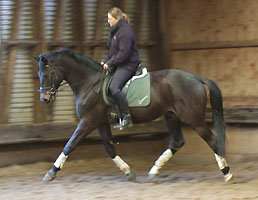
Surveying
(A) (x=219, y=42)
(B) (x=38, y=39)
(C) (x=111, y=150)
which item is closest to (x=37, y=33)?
(B) (x=38, y=39)

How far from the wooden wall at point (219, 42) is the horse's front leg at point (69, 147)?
263cm

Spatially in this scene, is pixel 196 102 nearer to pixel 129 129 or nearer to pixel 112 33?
pixel 112 33

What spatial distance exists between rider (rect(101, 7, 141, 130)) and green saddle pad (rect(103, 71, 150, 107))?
93 mm

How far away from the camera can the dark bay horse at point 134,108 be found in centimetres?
679

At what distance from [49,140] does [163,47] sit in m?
2.73

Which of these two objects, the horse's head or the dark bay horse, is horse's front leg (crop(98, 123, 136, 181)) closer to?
the dark bay horse

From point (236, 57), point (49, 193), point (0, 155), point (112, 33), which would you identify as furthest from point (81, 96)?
point (236, 57)

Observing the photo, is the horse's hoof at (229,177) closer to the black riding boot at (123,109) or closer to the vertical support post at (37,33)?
the black riding boot at (123,109)

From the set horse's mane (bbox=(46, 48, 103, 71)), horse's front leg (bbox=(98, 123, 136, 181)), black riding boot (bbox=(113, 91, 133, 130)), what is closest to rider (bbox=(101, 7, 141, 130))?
black riding boot (bbox=(113, 91, 133, 130))

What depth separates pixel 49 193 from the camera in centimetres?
619

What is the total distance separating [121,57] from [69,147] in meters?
1.49

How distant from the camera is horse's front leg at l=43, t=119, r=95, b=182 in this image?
6.81 m

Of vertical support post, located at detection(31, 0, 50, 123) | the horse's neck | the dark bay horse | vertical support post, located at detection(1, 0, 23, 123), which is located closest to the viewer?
the dark bay horse

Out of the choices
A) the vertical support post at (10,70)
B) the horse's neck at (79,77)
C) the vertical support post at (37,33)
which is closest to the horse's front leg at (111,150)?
the horse's neck at (79,77)
